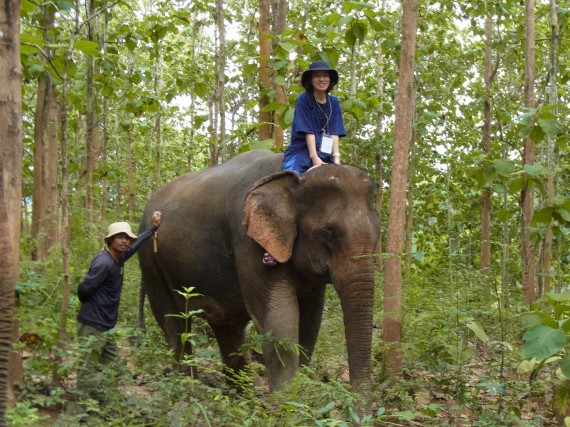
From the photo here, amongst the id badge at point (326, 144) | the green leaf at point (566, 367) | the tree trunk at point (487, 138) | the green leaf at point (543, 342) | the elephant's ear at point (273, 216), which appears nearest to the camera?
the green leaf at point (543, 342)

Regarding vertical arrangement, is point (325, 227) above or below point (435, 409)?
above

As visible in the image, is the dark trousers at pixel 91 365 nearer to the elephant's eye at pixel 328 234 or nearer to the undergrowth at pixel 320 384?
the undergrowth at pixel 320 384

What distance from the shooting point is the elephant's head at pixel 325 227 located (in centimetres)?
631

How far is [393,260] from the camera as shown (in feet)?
22.5

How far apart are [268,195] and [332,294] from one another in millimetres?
4282

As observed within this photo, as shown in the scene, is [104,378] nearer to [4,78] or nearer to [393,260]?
[4,78]

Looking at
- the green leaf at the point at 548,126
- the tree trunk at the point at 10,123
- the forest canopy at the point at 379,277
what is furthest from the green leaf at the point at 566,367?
the tree trunk at the point at 10,123

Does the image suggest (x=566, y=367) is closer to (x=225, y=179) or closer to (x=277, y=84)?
(x=225, y=179)

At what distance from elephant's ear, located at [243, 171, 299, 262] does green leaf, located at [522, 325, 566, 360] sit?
2390mm

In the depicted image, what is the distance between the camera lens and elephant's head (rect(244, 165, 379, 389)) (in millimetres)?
6312

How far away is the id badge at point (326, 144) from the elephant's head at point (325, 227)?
9.8 inches

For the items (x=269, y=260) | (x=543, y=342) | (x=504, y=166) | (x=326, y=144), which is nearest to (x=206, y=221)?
(x=269, y=260)

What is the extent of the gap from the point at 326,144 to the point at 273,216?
31.1 inches

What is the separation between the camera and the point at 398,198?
276 inches
